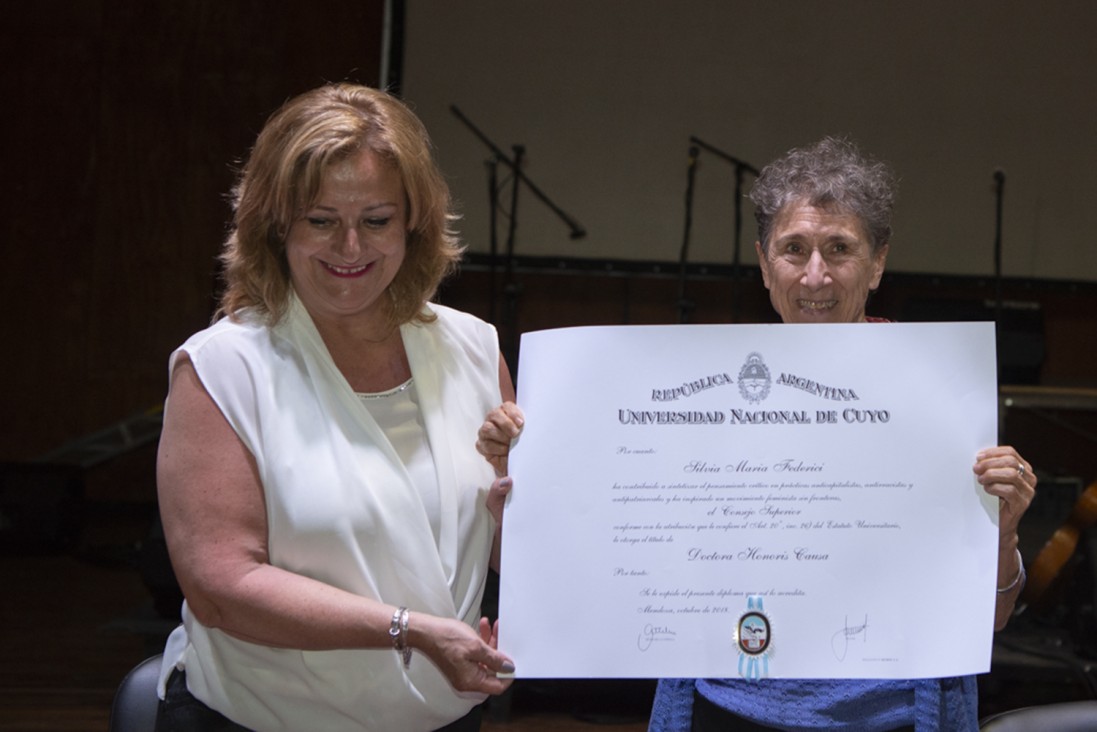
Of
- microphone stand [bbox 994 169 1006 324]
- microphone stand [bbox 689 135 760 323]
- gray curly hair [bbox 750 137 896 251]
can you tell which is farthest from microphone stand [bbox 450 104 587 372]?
gray curly hair [bbox 750 137 896 251]

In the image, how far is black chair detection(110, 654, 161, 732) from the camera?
1.61 meters

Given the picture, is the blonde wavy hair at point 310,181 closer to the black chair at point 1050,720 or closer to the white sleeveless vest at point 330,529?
the white sleeveless vest at point 330,529

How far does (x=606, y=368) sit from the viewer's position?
4.77 feet

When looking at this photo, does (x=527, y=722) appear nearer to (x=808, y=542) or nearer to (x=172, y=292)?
(x=808, y=542)

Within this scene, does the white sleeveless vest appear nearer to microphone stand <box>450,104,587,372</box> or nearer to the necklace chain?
the necklace chain

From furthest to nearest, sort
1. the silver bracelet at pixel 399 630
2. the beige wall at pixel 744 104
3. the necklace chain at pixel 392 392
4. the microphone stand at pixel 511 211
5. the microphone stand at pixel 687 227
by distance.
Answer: the beige wall at pixel 744 104
the microphone stand at pixel 687 227
the microphone stand at pixel 511 211
the necklace chain at pixel 392 392
the silver bracelet at pixel 399 630

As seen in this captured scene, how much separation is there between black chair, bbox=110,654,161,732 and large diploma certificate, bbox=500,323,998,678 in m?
0.57

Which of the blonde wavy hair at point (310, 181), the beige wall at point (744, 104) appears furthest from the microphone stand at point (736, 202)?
the blonde wavy hair at point (310, 181)

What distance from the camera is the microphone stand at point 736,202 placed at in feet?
19.7

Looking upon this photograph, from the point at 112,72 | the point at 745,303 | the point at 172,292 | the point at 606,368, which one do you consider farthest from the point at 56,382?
the point at 606,368

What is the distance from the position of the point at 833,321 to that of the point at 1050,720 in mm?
653
